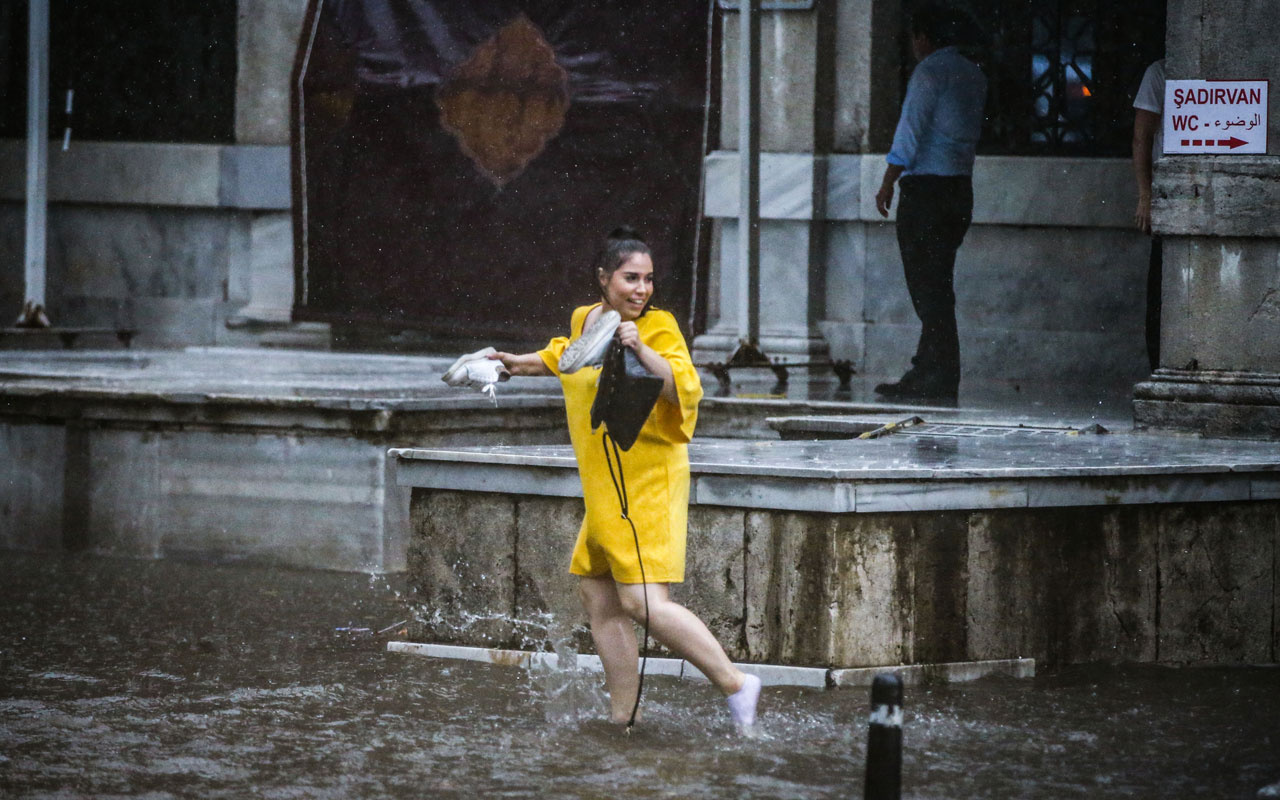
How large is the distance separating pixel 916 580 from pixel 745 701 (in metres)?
1.18

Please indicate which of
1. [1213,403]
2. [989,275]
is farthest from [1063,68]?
[1213,403]

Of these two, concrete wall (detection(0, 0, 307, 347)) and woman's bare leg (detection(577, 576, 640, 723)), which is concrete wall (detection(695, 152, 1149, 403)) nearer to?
concrete wall (detection(0, 0, 307, 347))

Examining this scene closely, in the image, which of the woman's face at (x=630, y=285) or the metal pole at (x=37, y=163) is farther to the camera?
the metal pole at (x=37, y=163)

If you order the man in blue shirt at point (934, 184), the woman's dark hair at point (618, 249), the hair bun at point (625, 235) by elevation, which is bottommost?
the woman's dark hair at point (618, 249)

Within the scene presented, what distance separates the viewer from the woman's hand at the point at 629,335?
606cm

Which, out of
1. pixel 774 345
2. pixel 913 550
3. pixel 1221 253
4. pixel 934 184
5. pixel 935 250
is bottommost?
pixel 913 550

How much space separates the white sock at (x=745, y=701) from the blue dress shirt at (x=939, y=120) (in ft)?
19.0

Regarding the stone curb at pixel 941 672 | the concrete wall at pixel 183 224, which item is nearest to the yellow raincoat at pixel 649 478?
the stone curb at pixel 941 672

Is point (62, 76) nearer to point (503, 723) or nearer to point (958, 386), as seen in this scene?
point (958, 386)

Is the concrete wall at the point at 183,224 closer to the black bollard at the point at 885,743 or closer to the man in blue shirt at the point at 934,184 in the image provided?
the man in blue shirt at the point at 934,184

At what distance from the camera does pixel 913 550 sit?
7297mm

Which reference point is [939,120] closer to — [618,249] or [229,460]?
[229,460]

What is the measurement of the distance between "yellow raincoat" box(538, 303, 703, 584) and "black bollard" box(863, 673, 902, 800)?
1.74m

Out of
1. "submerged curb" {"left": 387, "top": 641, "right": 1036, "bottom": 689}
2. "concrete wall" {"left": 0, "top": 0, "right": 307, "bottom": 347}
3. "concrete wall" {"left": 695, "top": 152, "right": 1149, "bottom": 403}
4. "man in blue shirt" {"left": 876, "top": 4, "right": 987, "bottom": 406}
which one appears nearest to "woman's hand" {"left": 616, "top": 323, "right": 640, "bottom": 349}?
"submerged curb" {"left": 387, "top": 641, "right": 1036, "bottom": 689}
